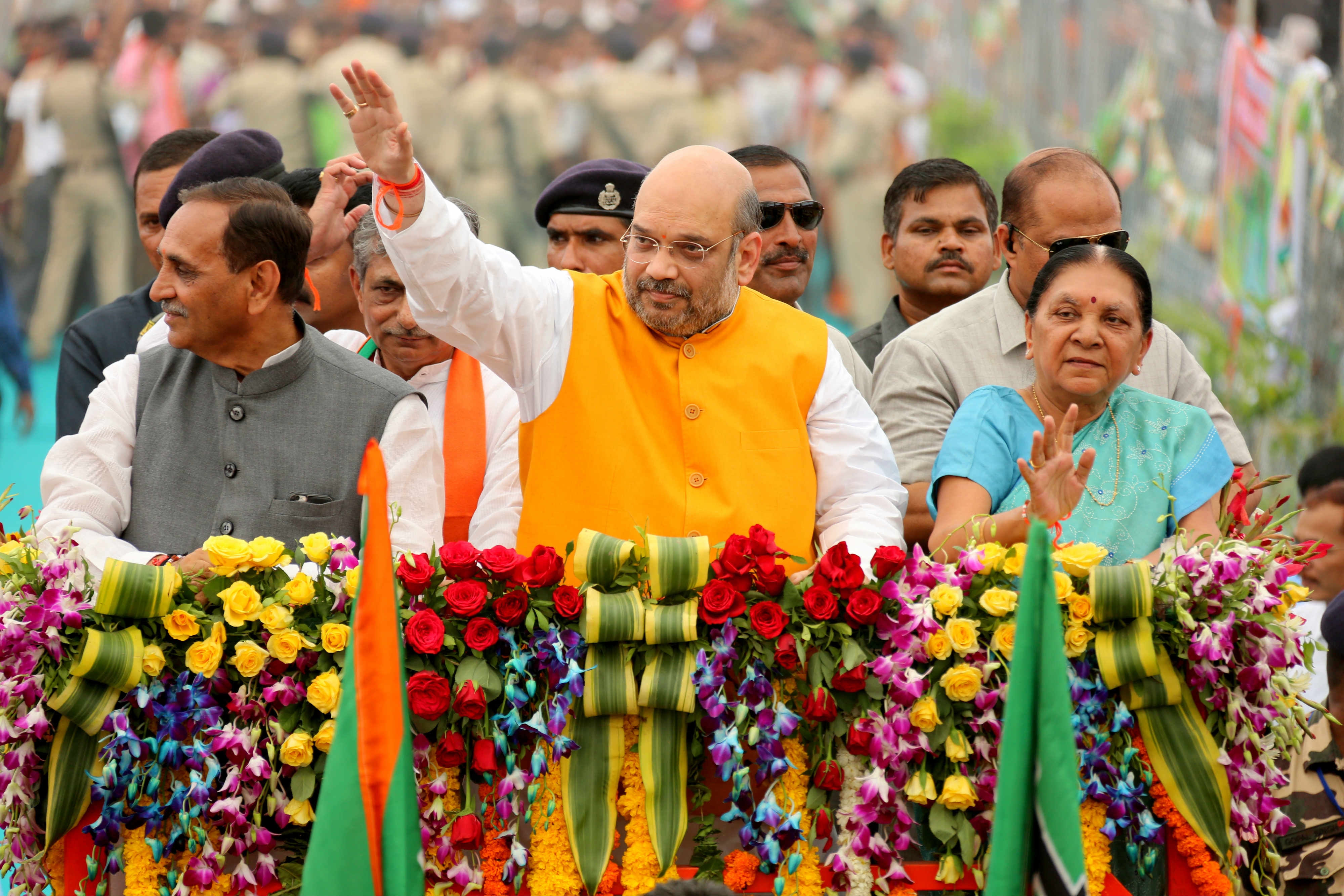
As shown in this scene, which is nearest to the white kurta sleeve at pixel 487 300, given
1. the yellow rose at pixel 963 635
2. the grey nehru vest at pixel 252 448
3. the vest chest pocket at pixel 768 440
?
the grey nehru vest at pixel 252 448

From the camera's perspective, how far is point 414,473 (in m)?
3.58

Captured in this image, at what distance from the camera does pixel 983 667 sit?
9.66 ft

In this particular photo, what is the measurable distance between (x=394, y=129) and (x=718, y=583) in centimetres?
124

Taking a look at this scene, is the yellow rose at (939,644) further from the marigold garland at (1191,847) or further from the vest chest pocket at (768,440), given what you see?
the vest chest pocket at (768,440)

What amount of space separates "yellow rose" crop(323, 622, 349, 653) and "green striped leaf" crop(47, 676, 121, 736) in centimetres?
44

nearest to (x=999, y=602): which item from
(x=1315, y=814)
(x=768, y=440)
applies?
(x=768, y=440)

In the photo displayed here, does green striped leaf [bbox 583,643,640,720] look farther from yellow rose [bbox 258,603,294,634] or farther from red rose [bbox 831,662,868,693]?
yellow rose [bbox 258,603,294,634]

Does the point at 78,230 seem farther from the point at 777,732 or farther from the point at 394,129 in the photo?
the point at 777,732

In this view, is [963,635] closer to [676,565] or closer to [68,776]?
[676,565]

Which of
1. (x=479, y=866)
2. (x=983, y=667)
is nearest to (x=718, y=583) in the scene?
(x=983, y=667)

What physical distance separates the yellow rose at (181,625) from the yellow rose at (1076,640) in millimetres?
1821

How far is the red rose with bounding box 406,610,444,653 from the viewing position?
9.39 ft

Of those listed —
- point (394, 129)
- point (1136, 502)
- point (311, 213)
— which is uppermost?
point (311, 213)

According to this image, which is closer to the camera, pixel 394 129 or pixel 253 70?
pixel 394 129
